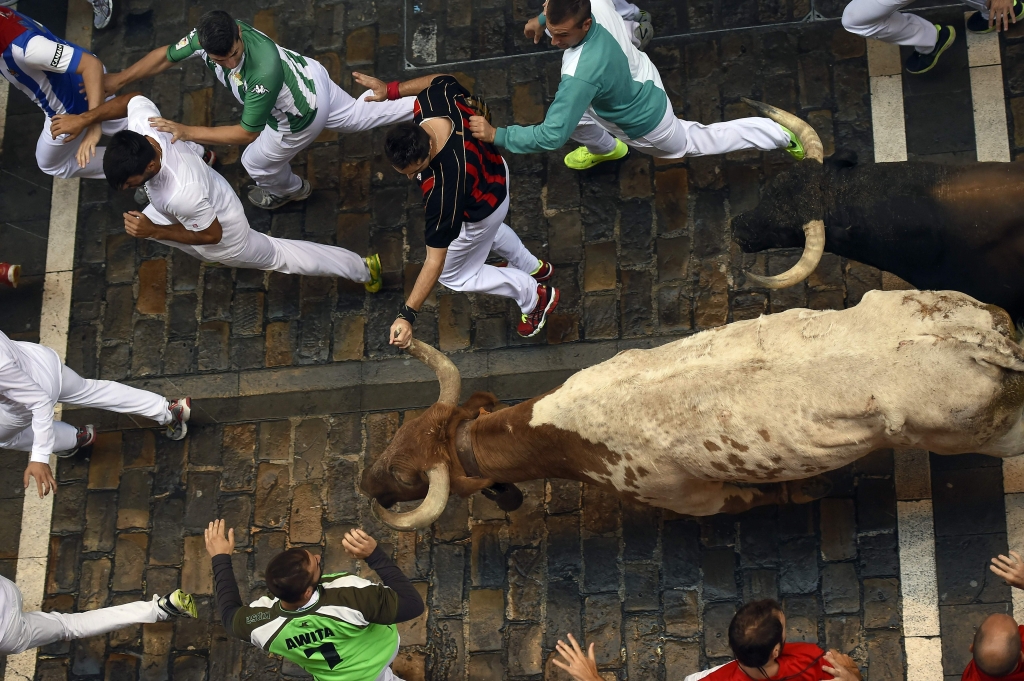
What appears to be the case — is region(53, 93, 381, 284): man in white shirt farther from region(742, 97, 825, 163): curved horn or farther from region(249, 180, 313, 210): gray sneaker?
region(742, 97, 825, 163): curved horn

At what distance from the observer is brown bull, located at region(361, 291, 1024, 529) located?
4.81 metres

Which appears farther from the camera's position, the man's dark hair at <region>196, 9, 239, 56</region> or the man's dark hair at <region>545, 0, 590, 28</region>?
the man's dark hair at <region>196, 9, 239, 56</region>

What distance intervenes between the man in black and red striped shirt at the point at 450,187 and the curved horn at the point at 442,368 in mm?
94

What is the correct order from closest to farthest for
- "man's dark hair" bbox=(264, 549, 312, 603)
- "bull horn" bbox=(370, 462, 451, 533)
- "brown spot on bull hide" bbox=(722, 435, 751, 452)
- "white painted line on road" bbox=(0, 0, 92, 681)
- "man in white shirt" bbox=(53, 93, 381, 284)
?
"man's dark hair" bbox=(264, 549, 312, 603) < "brown spot on bull hide" bbox=(722, 435, 751, 452) < "bull horn" bbox=(370, 462, 451, 533) < "man in white shirt" bbox=(53, 93, 381, 284) < "white painted line on road" bbox=(0, 0, 92, 681)

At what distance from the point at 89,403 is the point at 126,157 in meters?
2.23

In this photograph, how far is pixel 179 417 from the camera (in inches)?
297

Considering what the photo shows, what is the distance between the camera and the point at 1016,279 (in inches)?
214

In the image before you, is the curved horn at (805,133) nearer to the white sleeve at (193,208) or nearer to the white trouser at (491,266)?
the white trouser at (491,266)

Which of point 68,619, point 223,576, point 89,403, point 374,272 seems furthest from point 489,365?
point 68,619

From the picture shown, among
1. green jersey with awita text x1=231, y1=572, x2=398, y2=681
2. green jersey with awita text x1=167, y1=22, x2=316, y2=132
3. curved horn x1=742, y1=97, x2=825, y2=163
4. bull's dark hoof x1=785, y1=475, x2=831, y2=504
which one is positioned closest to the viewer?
green jersey with awita text x1=231, y1=572, x2=398, y2=681

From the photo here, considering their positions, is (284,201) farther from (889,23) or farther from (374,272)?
(889,23)

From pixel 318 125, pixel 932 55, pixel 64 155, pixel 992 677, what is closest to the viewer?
pixel 992 677

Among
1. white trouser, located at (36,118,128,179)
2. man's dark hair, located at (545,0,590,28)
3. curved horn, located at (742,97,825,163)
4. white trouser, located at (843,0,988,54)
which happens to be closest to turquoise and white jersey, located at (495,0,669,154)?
man's dark hair, located at (545,0,590,28)

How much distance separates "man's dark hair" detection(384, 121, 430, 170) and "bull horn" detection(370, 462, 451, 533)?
6.53 feet
